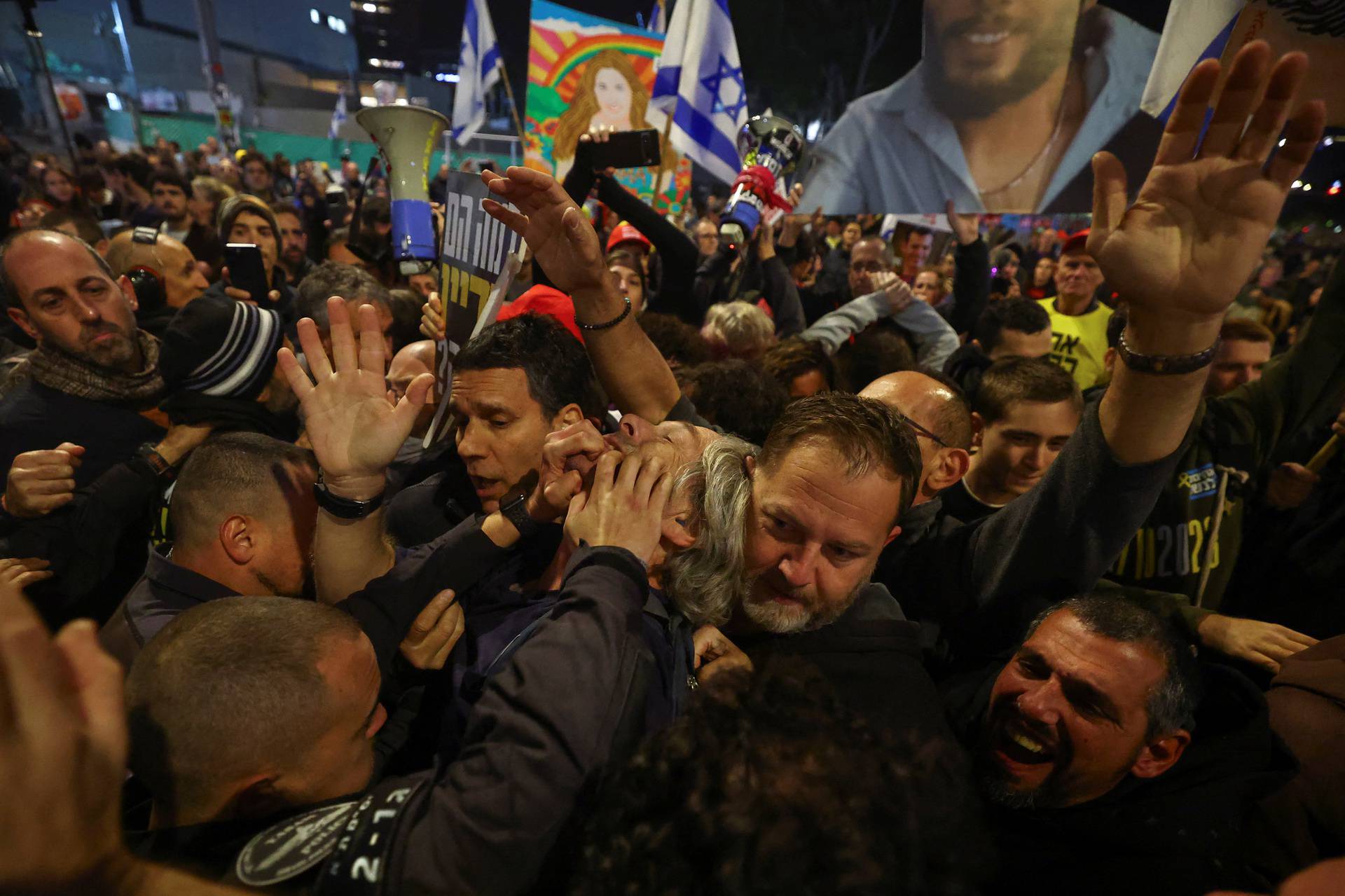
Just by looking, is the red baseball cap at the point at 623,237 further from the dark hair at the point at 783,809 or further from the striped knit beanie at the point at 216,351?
the dark hair at the point at 783,809

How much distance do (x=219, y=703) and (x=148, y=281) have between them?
12.4 ft

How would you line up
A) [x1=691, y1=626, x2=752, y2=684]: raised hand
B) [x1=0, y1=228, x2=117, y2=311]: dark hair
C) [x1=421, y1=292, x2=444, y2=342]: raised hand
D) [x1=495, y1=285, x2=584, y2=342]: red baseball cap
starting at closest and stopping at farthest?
[x1=691, y1=626, x2=752, y2=684]: raised hand
[x1=0, y1=228, x2=117, y2=311]: dark hair
[x1=495, y1=285, x2=584, y2=342]: red baseball cap
[x1=421, y1=292, x2=444, y2=342]: raised hand

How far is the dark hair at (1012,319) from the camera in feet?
13.1

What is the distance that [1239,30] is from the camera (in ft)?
6.69

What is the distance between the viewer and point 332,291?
372 cm

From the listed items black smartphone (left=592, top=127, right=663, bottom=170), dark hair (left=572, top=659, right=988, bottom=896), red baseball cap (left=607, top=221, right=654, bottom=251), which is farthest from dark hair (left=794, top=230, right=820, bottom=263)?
dark hair (left=572, top=659, right=988, bottom=896)

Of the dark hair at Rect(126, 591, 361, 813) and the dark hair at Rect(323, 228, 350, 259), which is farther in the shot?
the dark hair at Rect(323, 228, 350, 259)

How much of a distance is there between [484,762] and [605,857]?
0.28m

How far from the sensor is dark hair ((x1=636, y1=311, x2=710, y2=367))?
3.72 m

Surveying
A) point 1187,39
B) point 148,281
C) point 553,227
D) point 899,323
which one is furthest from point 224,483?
point 899,323

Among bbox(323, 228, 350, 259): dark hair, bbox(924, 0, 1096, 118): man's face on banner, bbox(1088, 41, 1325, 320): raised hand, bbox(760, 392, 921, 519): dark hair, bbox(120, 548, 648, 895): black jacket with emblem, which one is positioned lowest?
bbox(323, 228, 350, 259): dark hair

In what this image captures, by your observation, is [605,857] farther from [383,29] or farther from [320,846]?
[383,29]

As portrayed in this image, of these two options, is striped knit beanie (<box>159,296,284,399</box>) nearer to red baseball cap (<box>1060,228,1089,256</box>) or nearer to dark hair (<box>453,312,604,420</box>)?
dark hair (<box>453,312,604,420</box>)

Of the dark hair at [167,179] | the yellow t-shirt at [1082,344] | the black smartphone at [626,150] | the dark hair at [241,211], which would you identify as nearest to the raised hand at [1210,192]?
the black smartphone at [626,150]
